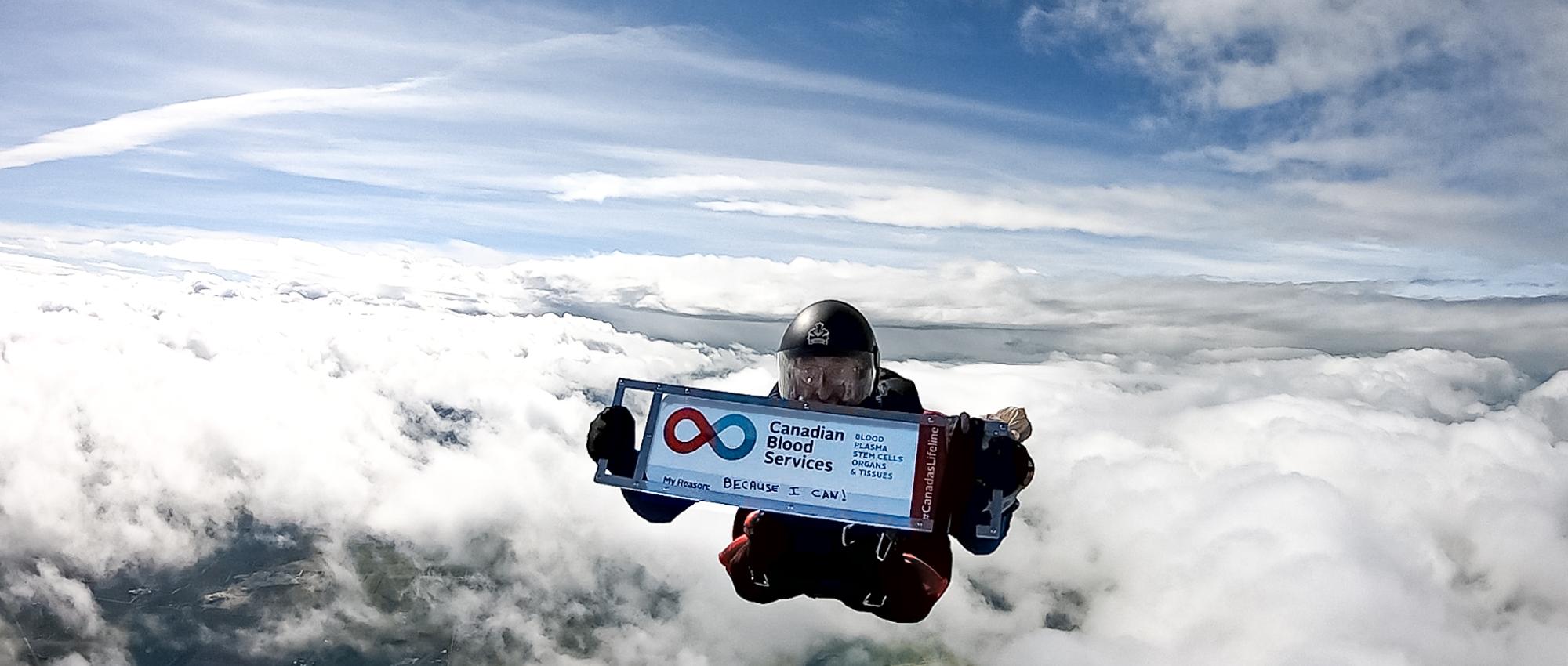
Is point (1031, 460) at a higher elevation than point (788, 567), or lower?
higher

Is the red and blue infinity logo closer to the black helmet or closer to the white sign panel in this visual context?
the white sign panel

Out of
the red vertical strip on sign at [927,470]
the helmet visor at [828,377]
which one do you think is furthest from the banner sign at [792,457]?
the helmet visor at [828,377]

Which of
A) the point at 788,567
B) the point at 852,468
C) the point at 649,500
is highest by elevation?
the point at 852,468

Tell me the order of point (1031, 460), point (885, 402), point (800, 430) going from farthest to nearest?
point (885, 402) < point (800, 430) < point (1031, 460)

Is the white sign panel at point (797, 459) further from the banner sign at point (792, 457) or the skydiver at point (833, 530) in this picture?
the skydiver at point (833, 530)

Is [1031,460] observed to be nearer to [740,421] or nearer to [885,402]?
[885,402]

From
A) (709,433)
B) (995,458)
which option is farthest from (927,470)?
(709,433)

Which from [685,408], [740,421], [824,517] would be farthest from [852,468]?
[685,408]

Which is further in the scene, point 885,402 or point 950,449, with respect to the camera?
point 885,402
